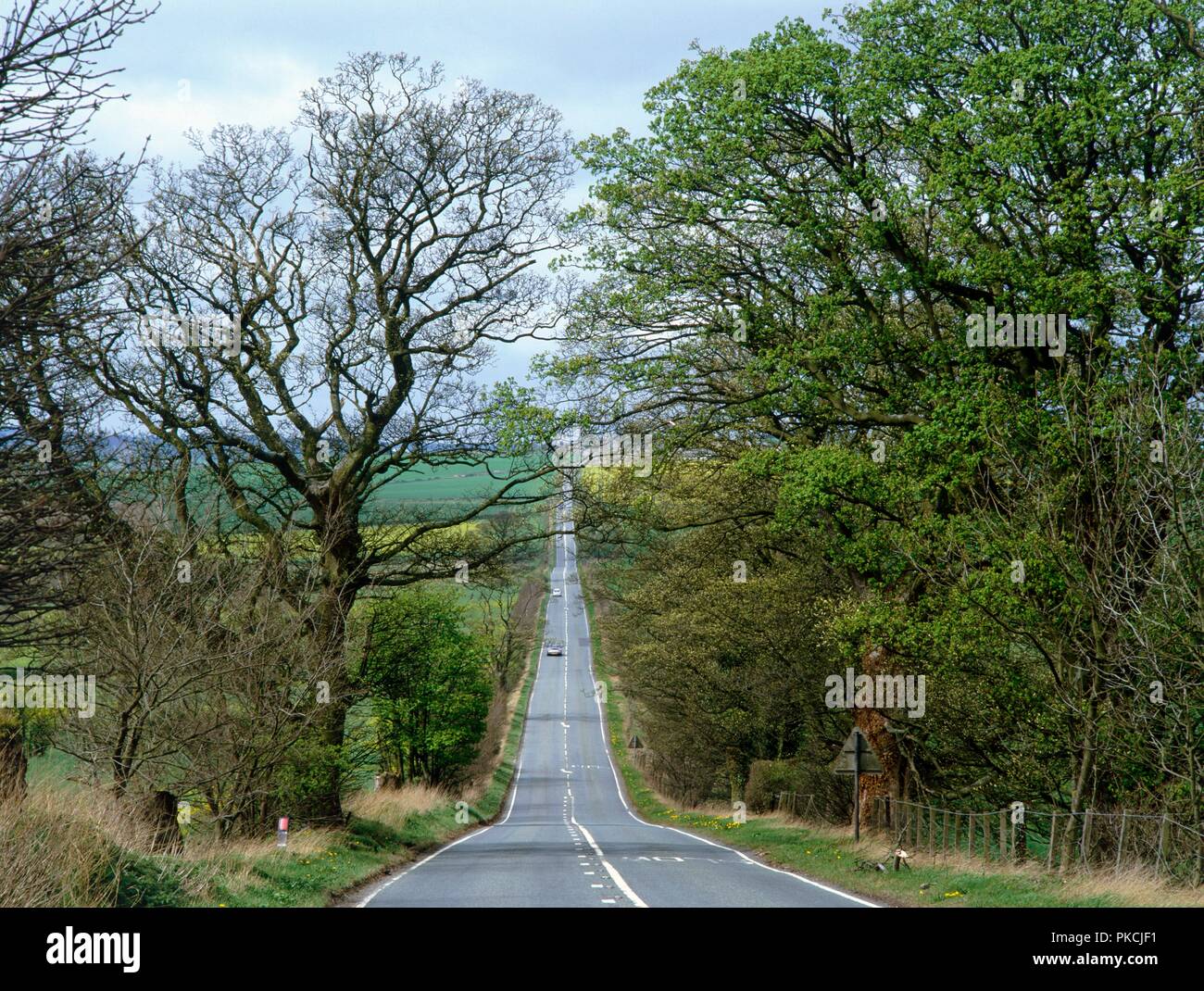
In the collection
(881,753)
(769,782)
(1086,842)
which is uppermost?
(1086,842)

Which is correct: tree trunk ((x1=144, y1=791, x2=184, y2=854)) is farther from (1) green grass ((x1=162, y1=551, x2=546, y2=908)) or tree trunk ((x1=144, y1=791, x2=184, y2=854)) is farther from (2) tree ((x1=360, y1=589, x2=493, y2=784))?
(2) tree ((x1=360, y1=589, x2=493, y2=784))

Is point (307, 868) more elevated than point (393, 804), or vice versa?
point (307, 868)

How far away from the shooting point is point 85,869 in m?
9.99

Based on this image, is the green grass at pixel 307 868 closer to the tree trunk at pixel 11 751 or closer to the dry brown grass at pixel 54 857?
the dry brown grass at pixel 54 857

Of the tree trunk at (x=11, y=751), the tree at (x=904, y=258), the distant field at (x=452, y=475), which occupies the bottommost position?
the tree trunk at (x=11, y=751)

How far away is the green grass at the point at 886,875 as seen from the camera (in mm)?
14117

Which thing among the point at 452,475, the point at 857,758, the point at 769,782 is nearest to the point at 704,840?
the point at 769,782

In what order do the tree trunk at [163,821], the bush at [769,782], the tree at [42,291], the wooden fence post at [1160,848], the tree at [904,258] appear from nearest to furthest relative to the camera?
the tree at [42,291] < the wooden fence post at [1160,848] < the tree trunk at [163,821] < the tree at [904,258] < the bush at [769,782]

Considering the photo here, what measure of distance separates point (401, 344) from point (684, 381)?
5.84m

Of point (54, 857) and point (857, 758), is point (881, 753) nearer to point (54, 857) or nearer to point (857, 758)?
point (857, 758)

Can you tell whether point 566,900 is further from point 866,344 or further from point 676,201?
point 676,201

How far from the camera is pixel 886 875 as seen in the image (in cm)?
1859

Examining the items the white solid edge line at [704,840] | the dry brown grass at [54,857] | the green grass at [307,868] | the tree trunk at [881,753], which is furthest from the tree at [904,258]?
the dry brown grass at [54,857]

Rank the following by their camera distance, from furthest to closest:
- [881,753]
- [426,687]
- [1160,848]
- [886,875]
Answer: [426,687], [881,753], [886,875], [1160,848]
